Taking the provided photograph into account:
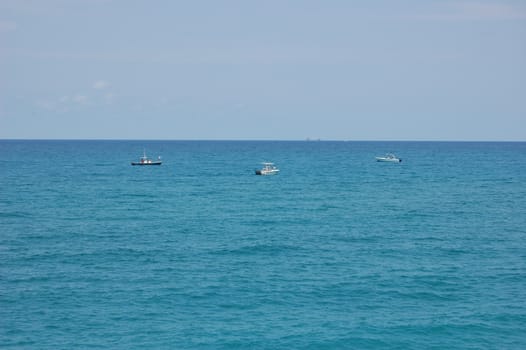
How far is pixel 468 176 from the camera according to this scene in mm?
133875

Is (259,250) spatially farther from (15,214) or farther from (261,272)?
(15,214)

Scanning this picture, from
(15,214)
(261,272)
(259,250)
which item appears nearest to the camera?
(261,272)

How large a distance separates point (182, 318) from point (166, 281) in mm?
7892

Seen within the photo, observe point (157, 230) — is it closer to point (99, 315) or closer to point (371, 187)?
point (99, 315)

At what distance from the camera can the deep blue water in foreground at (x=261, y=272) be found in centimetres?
3556

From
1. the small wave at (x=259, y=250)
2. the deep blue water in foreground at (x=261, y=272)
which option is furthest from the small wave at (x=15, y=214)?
the small wave at (x=259, y=250)

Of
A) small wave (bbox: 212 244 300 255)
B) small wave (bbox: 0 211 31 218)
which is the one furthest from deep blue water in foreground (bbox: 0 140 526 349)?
small wave (bbox: 0 211 31 218)

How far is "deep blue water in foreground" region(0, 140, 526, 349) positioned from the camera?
35.6 meters

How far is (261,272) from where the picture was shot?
1886 inches

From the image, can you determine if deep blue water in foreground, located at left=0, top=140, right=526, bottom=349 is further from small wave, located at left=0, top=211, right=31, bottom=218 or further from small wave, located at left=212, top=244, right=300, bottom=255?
small wave, located at left=0, top=211, right=31, bottom=218

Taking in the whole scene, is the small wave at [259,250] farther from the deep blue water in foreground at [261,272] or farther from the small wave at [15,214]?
the small wave at [15,214]

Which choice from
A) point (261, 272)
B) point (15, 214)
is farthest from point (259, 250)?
point (15, 214)

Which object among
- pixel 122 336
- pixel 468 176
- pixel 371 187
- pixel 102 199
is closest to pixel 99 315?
pixel 122 336

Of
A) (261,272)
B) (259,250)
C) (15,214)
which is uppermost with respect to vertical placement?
(15,214)
